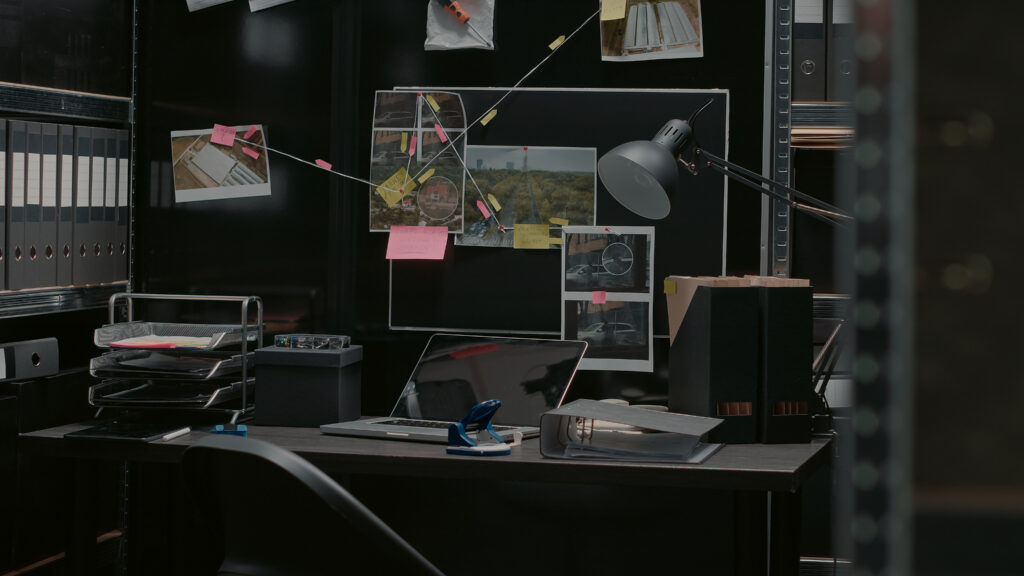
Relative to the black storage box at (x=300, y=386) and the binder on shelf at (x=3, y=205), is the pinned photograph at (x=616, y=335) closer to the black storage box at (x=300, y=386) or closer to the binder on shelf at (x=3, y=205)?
the black storage box at (x=300, y=386)

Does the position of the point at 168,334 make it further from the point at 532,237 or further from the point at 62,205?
the point at 532,237

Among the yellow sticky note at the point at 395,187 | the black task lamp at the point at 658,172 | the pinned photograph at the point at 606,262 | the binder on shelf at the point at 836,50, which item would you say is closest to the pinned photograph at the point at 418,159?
the yellow sticky note at the point at 395,187

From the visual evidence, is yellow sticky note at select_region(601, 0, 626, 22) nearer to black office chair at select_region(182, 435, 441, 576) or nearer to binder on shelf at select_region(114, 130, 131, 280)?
binder on shelf at select_region(114, 130, 131, 280)

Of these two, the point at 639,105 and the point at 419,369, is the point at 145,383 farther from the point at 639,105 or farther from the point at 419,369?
the point at 639,105

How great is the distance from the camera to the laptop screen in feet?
7.07

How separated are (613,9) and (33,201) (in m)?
1.43

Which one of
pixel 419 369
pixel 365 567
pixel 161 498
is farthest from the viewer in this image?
pixel 161 498

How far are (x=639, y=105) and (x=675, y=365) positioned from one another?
0.69 m

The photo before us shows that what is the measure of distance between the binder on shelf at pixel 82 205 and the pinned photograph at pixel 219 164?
26cm

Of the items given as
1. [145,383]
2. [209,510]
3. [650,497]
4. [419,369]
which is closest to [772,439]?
[650,497]

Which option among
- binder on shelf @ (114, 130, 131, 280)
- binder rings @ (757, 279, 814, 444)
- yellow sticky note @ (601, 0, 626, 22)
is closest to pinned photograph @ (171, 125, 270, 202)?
binder on shelf @ (114, 130, 131, 280)

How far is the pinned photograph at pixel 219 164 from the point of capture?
249cm

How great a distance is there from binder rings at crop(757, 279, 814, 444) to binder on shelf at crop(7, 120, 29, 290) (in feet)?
5.30

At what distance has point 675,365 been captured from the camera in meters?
2.09
